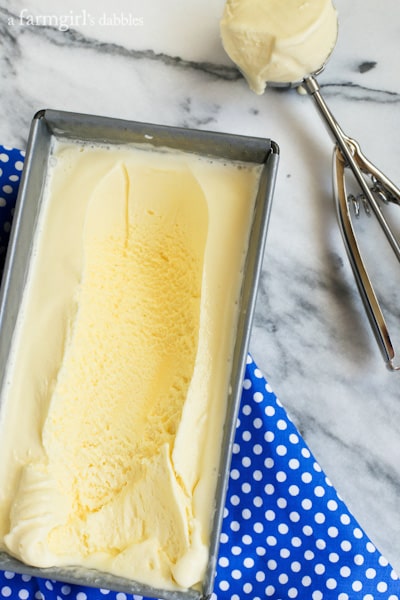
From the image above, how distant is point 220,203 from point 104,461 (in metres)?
0.37

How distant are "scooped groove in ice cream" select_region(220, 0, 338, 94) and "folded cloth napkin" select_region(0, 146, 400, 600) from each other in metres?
0.37

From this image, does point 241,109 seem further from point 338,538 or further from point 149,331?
point 338,538

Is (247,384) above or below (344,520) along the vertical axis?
above

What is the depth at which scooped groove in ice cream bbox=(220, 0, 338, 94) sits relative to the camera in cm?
106

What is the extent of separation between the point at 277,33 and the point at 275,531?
0.71 meters

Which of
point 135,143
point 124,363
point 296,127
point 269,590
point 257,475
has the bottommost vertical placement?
point 269,590

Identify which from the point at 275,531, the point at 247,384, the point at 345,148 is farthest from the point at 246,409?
the point at 345,148

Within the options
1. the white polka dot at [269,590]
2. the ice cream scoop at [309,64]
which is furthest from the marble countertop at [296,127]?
the white polka dot at [269,590]

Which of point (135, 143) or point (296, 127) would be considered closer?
point (135, 143)

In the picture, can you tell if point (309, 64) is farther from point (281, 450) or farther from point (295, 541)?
point (295, 541)

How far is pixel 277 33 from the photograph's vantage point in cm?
106

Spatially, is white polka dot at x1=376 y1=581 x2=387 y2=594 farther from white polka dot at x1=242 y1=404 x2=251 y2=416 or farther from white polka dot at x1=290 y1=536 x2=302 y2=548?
white polka dot at x1=242 y1=404 x2=251 y2=416

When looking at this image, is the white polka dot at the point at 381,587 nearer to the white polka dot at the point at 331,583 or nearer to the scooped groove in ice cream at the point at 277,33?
the white polka dot at the point at 331,583

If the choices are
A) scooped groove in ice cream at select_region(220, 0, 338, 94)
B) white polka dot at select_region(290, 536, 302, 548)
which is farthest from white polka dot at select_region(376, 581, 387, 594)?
scooped groove in ice cream at select_region(220, 0, 338, 94)
